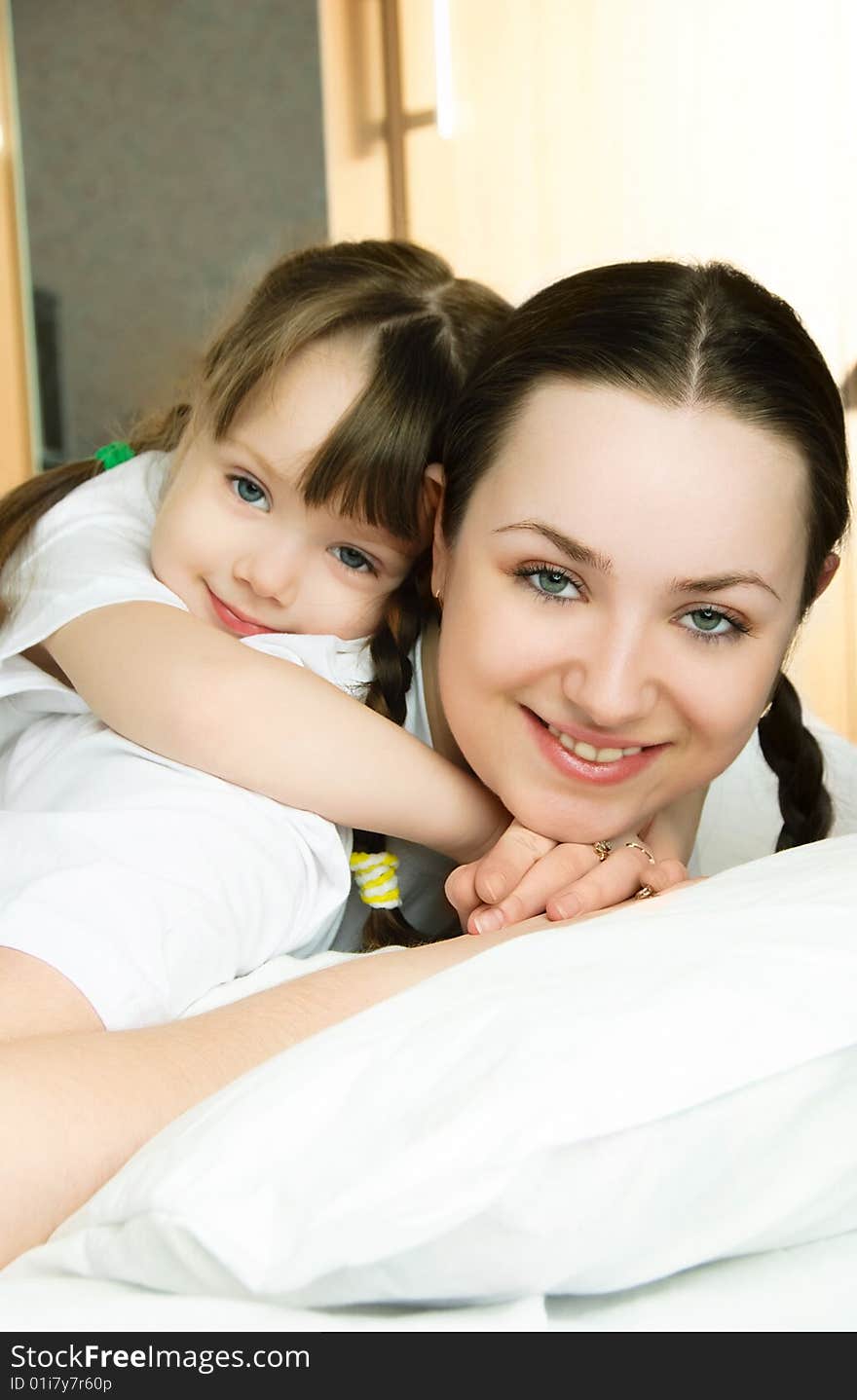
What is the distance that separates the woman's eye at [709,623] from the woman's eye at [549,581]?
3.4 inches

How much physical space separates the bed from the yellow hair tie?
0.53m

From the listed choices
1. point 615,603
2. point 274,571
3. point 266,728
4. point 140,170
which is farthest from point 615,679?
point 140,170

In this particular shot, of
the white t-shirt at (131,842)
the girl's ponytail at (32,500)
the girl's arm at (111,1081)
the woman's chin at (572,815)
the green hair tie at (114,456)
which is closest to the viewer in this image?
the girl's arm at (111,1081)

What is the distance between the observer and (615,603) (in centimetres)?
97

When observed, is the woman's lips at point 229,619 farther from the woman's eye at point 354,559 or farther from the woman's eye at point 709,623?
the woman's eye at point 709,623

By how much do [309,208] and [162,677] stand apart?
248 cm

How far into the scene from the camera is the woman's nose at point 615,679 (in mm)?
967

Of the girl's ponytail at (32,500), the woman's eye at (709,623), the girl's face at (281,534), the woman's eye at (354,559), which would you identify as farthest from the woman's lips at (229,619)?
the woman's eye at (709,623)

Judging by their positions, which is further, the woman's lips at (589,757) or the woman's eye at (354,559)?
the woman's eye at (354,559)

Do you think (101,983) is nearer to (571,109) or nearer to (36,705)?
(36,705)

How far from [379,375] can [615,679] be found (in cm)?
42

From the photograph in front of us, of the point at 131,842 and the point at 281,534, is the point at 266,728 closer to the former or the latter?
Result: the point at 131,842
